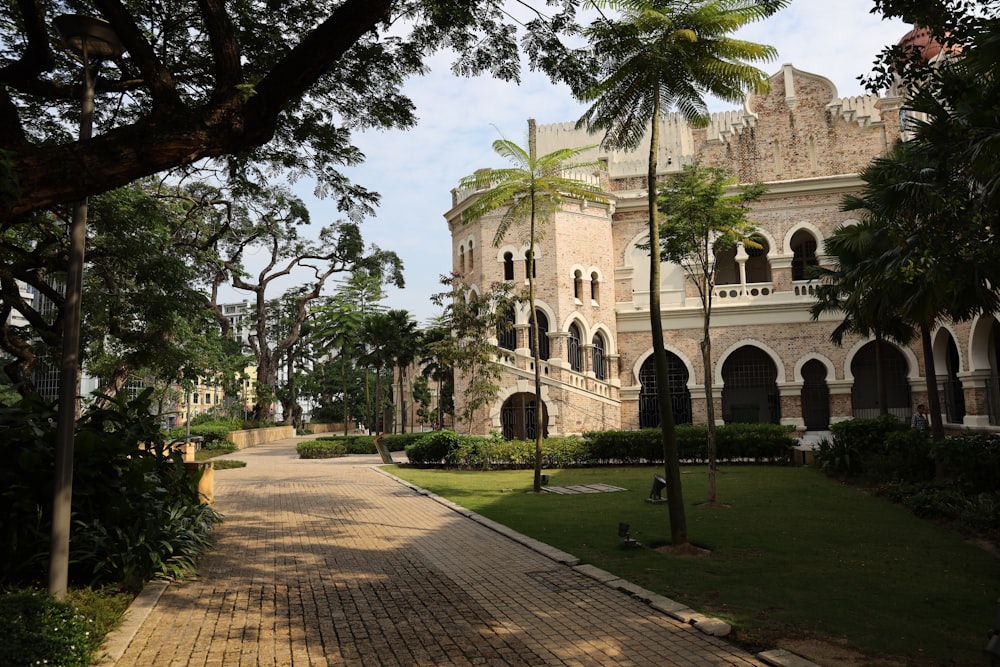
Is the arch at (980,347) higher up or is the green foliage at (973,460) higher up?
the arch at (980,347)

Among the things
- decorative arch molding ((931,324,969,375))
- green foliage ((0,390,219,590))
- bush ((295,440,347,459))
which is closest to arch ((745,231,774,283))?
decorative arch molding ((931,324,969,375))

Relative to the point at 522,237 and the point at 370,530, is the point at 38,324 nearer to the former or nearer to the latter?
the point at 370,530

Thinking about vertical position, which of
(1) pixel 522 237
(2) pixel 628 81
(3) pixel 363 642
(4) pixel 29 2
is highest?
(1) pixel 522 237

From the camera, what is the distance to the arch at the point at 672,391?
27.2 meters

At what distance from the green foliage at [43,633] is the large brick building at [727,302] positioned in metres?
19.8

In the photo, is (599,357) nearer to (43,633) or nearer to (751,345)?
(751,345)

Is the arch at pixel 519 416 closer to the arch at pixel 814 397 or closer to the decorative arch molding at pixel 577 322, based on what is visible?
the decorative arch molding at pixel 577 322

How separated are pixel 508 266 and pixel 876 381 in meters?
14.8

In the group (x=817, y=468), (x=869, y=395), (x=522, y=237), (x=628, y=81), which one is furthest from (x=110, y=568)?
(x=869, y=395)

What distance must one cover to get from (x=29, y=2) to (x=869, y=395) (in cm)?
2865

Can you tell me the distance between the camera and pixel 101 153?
16.4ft

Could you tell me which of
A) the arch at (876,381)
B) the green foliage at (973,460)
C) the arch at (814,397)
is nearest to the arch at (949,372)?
the arch at (876,381)

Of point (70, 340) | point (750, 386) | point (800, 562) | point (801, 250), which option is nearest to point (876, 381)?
point (750, 386)

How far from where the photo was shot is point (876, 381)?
27281 millimetres
